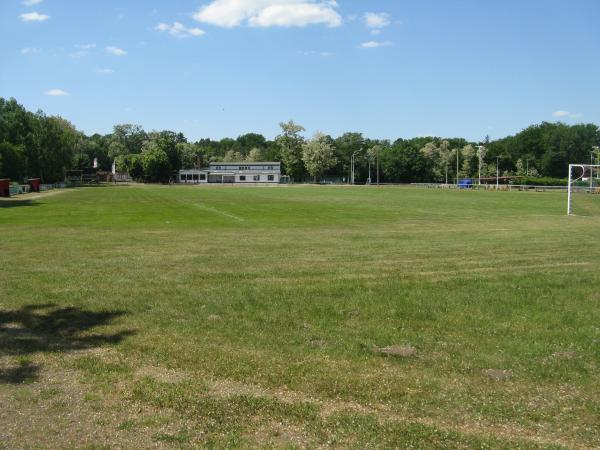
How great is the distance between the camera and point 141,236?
21953 mm

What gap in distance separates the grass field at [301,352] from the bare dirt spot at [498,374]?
0.03 metres

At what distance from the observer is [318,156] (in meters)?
157

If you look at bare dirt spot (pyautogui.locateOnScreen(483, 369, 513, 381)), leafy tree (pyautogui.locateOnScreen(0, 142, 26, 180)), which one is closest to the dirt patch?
bare dirt spot (pyautogui.locateOnScreen(483, 369, 513, 381))

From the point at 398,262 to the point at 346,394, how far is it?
8.97 m

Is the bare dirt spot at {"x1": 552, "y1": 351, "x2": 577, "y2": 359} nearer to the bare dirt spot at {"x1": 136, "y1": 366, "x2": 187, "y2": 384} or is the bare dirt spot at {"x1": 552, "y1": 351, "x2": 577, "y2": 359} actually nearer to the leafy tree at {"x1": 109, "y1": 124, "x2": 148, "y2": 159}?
the bare dirt spot at {"x1": 136, "y1": 366, "x2": 187, "y2": 384}

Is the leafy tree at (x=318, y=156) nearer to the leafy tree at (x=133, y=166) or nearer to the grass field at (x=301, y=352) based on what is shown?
the leafy tree at (x=133, y=166)

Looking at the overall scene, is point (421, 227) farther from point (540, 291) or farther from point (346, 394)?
point (346, 394)

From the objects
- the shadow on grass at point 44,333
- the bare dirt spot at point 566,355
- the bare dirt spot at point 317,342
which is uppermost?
the shadow on grass at point 44,333

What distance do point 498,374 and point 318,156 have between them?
15224cm

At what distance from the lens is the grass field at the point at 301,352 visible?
16.6 feet

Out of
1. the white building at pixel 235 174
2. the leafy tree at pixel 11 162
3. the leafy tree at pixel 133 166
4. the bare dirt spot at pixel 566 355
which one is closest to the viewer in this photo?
the bare dirt spot at pixel 566 355

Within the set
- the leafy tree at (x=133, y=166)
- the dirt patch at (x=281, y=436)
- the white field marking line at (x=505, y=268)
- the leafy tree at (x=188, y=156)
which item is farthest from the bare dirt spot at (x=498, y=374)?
the leafy tree at (x=188, y=156)

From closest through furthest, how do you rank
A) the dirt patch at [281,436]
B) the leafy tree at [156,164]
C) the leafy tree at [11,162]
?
the dirt patch at [281,436] → the leafy tree at [11,162] → the leafy tree at [156,164]

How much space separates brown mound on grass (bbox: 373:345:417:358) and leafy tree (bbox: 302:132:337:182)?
150373 millimetres
